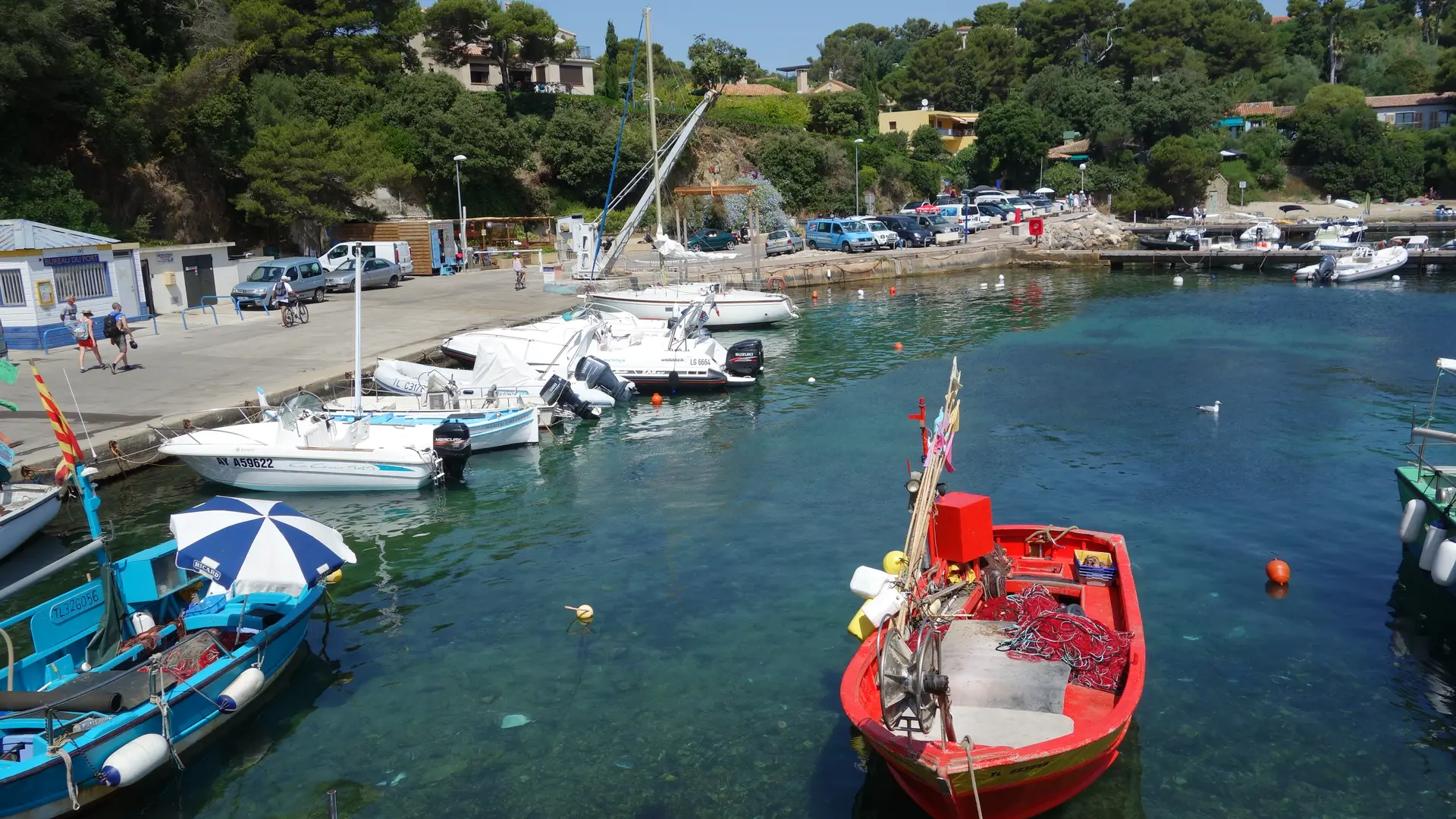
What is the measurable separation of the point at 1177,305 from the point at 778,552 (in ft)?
103

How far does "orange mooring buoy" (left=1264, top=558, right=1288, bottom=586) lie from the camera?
14297 millimetres

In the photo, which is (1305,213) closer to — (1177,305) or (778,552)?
(1177,305)

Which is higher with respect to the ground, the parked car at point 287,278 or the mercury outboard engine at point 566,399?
the parked car at point 287,278

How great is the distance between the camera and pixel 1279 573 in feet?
46.9

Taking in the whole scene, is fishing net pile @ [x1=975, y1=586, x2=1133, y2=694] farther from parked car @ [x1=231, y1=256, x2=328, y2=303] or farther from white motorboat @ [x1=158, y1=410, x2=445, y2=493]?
parked car @ [x1=231, y1=256, x2=328, y2=303]

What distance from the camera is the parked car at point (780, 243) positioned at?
52844 millimetres

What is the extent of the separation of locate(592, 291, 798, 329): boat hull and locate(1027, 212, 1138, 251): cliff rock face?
25.0 meters

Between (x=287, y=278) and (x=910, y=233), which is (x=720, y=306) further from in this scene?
(x=910, y=233)

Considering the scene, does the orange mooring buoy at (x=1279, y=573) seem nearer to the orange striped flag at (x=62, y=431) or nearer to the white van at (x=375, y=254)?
the orange striped flag at (x=62, y=431)

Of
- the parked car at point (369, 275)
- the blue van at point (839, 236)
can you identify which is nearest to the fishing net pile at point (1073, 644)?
the parked car at point (369, 275)

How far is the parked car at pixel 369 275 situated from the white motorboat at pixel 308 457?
21.3 meters

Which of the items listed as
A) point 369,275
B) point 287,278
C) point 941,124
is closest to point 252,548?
point 287,278

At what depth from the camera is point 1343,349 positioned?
31.0 m

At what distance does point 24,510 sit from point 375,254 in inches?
1095
